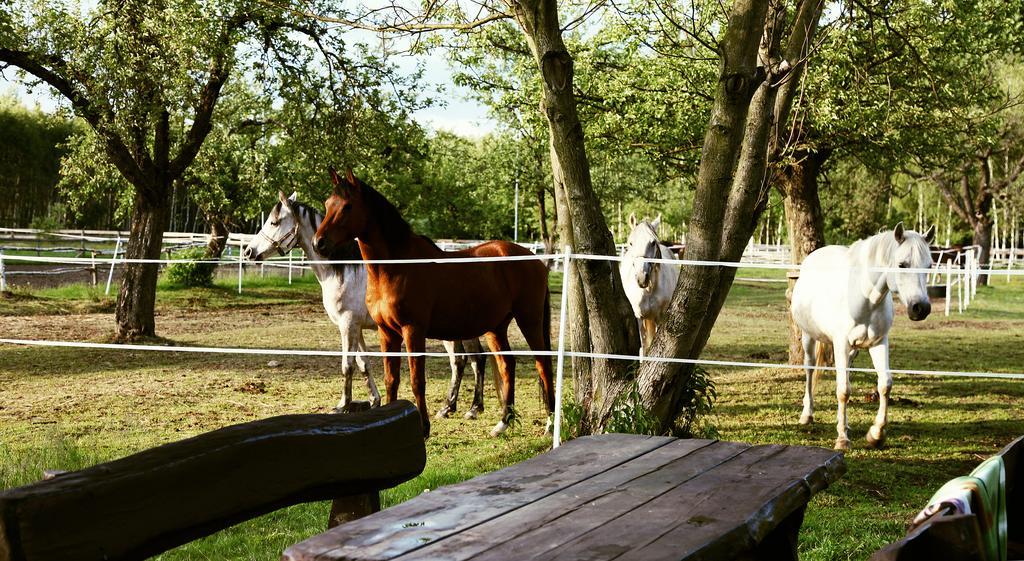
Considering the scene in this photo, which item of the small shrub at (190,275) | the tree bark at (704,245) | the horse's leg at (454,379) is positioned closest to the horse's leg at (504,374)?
the horse's leg at (454,379)

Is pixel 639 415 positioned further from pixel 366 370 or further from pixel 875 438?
pixel 366 370

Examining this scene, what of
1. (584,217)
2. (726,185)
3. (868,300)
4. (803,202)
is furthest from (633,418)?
(803,202)

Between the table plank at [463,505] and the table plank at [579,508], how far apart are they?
0.13ft

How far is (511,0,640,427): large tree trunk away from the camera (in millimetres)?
5938

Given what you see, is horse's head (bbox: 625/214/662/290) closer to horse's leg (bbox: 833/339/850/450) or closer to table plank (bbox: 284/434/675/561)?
horse's leg (bbox: 833/339/850/450)

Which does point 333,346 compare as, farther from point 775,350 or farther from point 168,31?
point 775,350

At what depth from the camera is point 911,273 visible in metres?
7.03

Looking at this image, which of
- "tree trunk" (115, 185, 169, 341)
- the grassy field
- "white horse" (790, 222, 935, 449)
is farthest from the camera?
"tree trunk" (115, 185, 169, 341)

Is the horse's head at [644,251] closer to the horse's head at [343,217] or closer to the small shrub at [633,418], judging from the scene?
the horse's head at [343,217]

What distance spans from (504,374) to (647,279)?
2503 mm

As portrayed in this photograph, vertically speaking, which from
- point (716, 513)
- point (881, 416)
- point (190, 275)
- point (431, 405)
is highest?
point (190, 275)

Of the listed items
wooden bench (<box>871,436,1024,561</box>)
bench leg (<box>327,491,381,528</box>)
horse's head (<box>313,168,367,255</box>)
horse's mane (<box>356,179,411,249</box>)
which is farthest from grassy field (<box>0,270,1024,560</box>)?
wooden bench (<box>871,436,1024,561</box>)

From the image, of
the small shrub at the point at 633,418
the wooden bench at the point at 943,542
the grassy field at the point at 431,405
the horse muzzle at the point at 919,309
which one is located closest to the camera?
the wooden bench at the point at 943,542

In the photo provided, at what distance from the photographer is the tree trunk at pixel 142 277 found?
13.8 m
